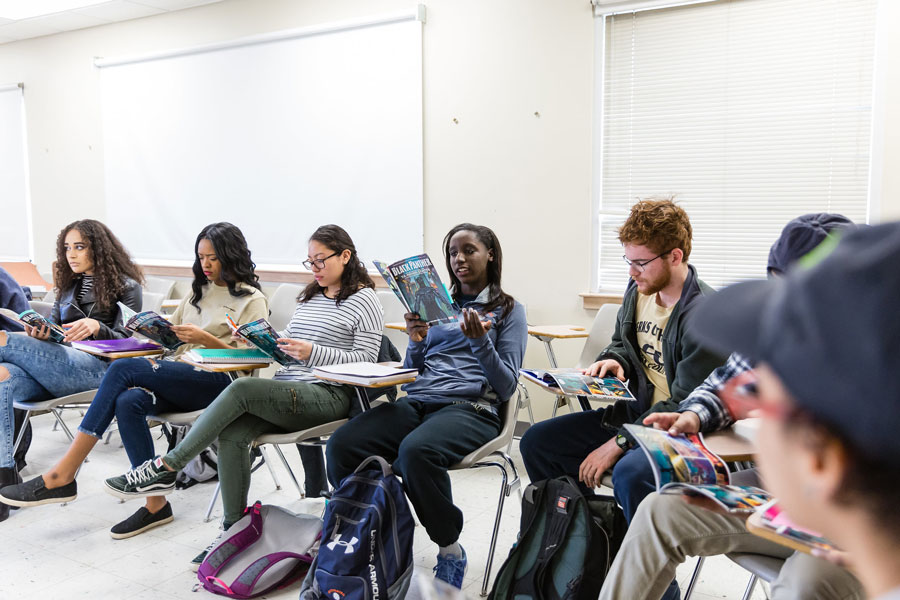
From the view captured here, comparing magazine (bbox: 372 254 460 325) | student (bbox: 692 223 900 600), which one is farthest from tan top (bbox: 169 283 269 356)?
student (bbox: 692 223 900 600)

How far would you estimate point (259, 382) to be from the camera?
251 cm

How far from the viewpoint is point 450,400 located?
2.54 meters

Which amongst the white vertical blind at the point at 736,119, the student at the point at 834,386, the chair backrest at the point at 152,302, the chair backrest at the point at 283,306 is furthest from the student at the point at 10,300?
the student at the point at 834,386

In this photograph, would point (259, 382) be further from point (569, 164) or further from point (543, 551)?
point (569, 164)

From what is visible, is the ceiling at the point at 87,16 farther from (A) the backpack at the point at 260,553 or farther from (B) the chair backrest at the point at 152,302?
(A) the backpack at the point at 260,553

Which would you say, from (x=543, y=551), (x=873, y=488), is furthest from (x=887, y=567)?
(x=543, y=551)

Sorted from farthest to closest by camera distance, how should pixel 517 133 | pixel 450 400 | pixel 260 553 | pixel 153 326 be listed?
pixel 517 133, pixel 153 326, pixel 450 400, pixel 260 553

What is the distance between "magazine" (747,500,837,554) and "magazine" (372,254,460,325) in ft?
4.24

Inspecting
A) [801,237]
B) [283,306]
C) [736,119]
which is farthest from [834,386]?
[736,119]

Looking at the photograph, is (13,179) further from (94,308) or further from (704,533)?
(704,533)

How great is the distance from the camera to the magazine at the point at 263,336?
8.21ft

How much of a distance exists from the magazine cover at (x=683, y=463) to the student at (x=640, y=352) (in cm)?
43

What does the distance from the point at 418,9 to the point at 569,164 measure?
1283mm

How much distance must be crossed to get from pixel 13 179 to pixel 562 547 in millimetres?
6252
